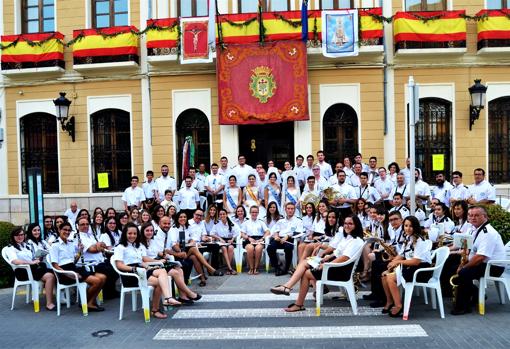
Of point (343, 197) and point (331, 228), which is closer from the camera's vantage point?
point (331, 228)

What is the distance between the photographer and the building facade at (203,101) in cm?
1427

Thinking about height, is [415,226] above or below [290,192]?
below

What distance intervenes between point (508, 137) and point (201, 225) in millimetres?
10209

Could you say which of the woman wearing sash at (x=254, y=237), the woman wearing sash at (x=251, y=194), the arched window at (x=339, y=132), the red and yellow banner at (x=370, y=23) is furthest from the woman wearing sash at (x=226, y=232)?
the red and yellow banner at (x=370, y=23)

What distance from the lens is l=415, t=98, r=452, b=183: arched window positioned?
47.9ft

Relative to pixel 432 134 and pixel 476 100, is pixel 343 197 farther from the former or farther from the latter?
pixel 476 100

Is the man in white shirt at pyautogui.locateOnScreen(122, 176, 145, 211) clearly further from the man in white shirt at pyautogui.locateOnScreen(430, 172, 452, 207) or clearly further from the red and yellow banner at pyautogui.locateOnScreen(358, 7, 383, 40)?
the red and yellow banner at pyautogui.locateOnScreen(358, 7, 383, 40)

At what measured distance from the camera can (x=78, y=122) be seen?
15.5m

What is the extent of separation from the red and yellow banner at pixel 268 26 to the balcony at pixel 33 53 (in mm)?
5294

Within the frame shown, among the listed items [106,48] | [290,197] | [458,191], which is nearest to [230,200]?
[290,197]

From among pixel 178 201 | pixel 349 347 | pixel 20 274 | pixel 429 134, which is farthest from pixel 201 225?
pixel 429 134

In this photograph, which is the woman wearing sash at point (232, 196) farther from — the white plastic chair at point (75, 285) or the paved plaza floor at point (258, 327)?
the white plastic chair at point (75, 285)

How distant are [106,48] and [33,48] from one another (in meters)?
2.47

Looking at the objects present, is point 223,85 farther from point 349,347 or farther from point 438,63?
point 349,347
